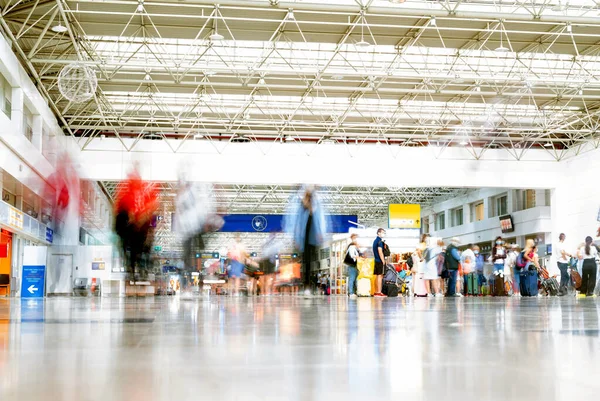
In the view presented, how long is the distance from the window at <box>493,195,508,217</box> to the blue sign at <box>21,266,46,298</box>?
28.5 metres

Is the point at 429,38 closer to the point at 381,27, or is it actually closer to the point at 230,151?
the point at 381,27

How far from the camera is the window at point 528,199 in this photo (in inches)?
1554

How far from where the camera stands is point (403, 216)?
39438mm

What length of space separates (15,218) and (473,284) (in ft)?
59.3

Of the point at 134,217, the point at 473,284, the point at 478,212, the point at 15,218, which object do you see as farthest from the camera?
the point at 478,212

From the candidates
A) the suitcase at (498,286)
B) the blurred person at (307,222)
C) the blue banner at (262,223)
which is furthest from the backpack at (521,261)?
the blue banner at (262,223)

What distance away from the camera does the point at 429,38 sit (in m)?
23.9

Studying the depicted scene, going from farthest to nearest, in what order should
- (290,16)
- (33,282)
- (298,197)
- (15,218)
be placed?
(33,282) → (15,218) → (290,16) → (298,197)

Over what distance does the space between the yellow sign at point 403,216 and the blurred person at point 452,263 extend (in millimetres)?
19322

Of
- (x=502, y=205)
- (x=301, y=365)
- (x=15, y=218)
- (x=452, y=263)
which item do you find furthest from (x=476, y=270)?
(x=301, y=365)

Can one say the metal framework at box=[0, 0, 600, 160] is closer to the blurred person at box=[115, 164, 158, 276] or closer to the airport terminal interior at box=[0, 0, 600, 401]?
the airport terminal interior at box=[0, 0, 600, 401]

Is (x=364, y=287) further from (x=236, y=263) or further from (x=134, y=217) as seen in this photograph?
(x=134, y=217)

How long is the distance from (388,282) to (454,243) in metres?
2.49

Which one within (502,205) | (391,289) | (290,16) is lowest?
(391,289)
